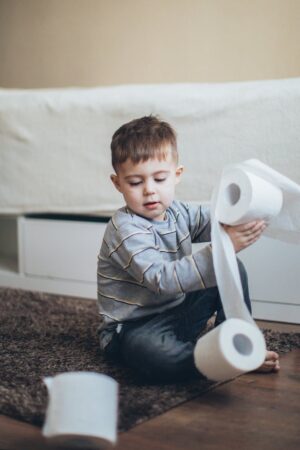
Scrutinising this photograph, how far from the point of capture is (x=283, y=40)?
2135 mm

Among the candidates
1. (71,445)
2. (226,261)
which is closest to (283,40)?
(226,261)

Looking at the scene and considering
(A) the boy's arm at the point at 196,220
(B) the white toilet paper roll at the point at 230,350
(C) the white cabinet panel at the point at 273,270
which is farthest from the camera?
(C) the white cabinet panel at the point at 273,270

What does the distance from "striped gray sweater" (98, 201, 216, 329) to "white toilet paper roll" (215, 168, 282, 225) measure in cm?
7

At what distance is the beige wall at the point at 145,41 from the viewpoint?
2.16 metres

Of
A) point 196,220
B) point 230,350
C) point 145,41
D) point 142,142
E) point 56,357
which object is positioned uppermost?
point 145,41

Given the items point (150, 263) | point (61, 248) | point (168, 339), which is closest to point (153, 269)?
point (150, 263)

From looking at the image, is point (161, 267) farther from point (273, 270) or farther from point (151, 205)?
point (273, 270)

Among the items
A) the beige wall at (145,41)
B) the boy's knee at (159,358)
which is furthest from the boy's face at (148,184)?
the beige wall at (145,41)

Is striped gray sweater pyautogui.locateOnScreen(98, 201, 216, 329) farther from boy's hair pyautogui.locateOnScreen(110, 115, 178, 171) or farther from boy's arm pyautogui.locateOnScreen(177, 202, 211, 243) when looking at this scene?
boy's hair pyautogui.locateOnScreen(110, 115, 178, 171)

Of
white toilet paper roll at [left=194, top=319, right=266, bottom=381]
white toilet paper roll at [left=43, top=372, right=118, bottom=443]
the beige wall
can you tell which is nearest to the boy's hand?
white toilet paper roll at [left=194, top=319, right=266, bottom=381]

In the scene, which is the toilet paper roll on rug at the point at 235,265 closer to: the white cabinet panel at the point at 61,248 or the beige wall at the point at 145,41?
the white cabinet panel at the point at 61,248

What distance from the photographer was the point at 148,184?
118 centimetres

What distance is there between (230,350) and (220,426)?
11 centimetres

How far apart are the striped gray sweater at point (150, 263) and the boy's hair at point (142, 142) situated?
104mm
